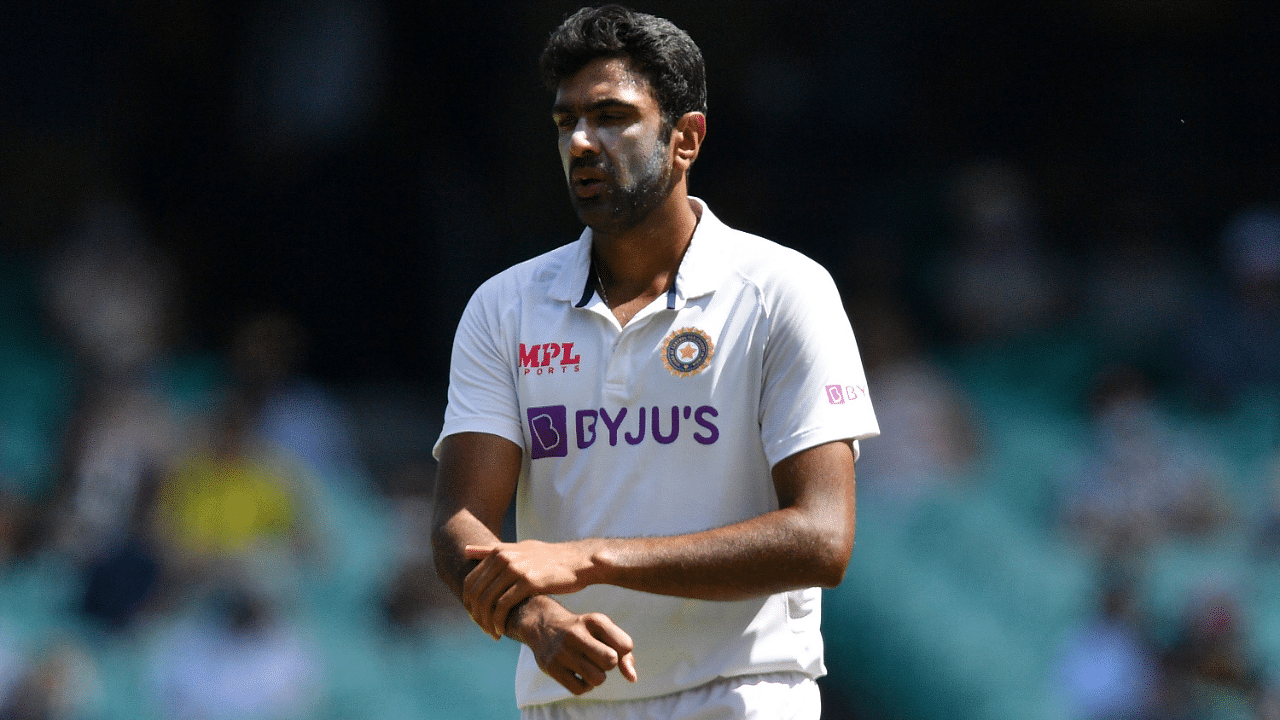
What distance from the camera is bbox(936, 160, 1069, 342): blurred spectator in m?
9.00

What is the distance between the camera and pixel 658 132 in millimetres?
3076

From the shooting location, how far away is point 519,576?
2.60 meters

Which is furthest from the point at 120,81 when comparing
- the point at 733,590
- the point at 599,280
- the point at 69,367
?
the point at 733,590

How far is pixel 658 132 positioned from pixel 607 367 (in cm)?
51

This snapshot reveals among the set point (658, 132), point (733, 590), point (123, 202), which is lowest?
point (733, 590)

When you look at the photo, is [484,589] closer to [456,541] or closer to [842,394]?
[456,541]

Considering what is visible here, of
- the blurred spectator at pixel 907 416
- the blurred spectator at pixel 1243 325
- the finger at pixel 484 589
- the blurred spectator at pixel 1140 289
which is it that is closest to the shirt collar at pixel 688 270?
the finger at pixel 484 589

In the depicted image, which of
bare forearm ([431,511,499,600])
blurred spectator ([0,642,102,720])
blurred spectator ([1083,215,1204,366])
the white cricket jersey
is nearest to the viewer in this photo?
bare forearm ([431,511,499,600])

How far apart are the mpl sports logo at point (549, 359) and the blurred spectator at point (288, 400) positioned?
202 inches

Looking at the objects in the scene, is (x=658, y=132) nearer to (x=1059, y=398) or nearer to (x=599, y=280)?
(x=599, y=280)

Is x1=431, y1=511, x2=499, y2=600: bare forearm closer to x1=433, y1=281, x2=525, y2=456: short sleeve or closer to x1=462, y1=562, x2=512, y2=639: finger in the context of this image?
x1=462, y1=562, x2=512, y2=639: finger

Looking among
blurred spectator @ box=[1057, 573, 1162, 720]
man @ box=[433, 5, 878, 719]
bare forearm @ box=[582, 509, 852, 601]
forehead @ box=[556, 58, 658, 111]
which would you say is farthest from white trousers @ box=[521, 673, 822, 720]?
blurred spectator @ box=[1057, 573, 1162, 720]

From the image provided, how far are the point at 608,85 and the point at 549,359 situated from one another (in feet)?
1.90

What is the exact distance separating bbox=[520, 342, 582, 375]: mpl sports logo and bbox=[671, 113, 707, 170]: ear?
0.48 m
